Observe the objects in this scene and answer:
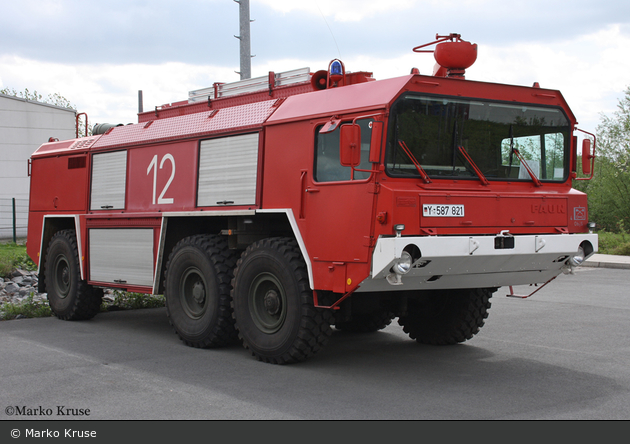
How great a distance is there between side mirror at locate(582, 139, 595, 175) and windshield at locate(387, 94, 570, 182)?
0.18m

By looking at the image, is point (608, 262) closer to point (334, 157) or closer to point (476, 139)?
point (476, 139)

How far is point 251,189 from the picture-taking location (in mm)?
8242

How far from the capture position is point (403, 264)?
258 inches

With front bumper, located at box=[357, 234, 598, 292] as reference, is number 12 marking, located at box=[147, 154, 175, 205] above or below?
above

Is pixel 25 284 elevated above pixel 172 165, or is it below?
below

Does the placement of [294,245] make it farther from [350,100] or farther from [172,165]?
[172,165]

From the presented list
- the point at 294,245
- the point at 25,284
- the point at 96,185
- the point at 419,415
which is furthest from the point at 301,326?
the point at 25,284

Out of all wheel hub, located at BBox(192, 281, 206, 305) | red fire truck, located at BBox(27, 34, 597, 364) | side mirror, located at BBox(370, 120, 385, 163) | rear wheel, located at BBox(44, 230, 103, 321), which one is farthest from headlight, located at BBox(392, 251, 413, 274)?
rear wheel, located at BBox(44, 230, 103, 321)

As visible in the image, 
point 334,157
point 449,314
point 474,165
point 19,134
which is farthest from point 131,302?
point 19,134

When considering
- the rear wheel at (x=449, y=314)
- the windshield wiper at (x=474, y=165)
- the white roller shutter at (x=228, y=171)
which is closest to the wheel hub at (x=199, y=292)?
the white roller shutter at (x=228, y=171)

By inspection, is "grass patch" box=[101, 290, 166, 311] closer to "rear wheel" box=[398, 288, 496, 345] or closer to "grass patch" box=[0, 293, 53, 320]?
"grass patch" box=[0, 293, 53, 320]

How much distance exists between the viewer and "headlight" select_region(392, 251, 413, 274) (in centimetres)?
654

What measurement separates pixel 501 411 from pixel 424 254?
1.51 metres

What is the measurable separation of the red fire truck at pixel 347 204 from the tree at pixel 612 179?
26.6 m
